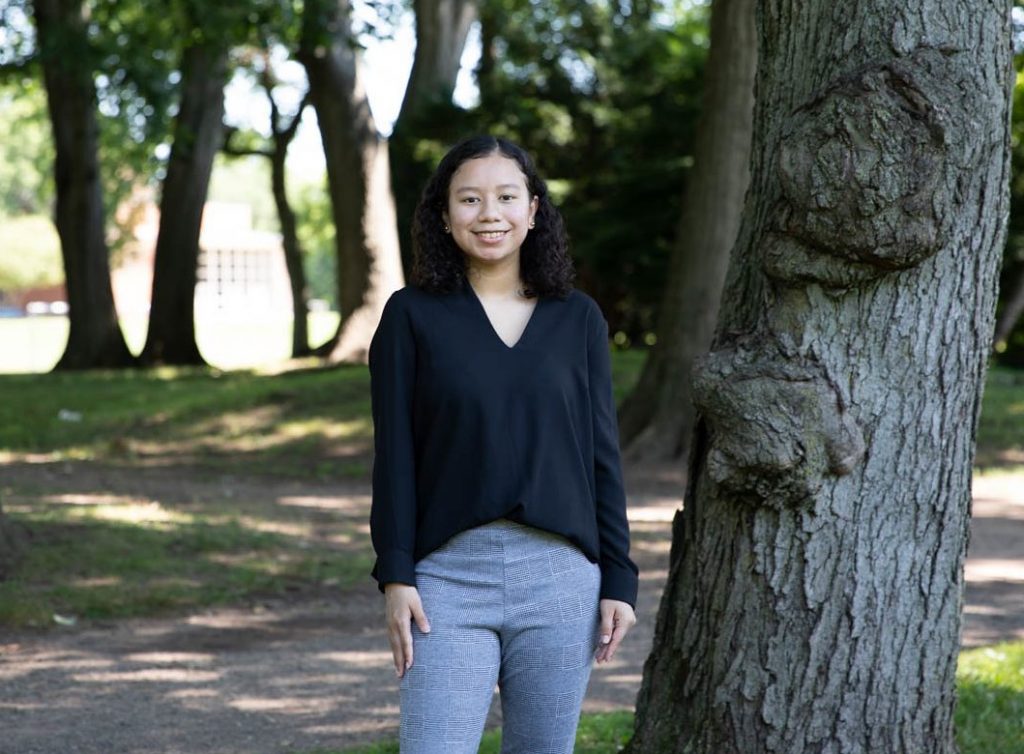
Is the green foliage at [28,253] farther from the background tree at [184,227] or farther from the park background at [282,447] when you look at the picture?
the background tree at [184,227]

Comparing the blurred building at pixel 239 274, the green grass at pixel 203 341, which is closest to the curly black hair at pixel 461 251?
the green grass at pixel 203 341

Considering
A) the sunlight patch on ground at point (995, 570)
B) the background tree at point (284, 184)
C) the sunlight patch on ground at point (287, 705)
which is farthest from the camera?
the background tree at point (284, 184)

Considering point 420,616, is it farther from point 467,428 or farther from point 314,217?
point 314,217

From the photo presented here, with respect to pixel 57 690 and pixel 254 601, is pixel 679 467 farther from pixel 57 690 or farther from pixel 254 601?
pixel 57 690

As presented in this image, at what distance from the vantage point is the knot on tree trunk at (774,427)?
3.83 meters

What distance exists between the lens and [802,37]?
4074mm

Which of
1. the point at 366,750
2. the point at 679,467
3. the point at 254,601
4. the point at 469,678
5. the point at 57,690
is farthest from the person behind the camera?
the point at 679,467

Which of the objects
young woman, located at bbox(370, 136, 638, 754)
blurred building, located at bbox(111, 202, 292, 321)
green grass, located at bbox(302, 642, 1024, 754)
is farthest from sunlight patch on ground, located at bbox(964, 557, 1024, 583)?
blurred building, located at bbox(111, 202, 292, 321)

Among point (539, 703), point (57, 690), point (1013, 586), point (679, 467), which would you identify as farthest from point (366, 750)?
point (679, 467)

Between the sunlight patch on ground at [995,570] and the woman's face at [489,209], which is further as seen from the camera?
the sunlight patch on ground at [995,570]

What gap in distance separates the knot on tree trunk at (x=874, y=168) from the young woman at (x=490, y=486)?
2.73 ft

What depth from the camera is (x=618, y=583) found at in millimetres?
3246

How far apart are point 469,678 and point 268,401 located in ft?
45.4

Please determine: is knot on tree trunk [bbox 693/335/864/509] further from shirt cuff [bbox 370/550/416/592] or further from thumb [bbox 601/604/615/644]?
shirt cuff [bbox 370/550/416/592]
